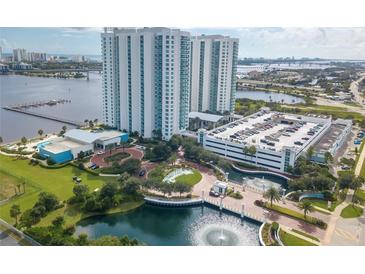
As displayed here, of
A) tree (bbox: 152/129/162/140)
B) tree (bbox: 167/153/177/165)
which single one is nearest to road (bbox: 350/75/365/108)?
tree (bbox: 152/129/162/140)

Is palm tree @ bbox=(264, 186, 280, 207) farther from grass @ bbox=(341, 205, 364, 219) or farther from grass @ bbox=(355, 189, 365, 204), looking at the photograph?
grass @ bbox=(355, 189, 365, 204)

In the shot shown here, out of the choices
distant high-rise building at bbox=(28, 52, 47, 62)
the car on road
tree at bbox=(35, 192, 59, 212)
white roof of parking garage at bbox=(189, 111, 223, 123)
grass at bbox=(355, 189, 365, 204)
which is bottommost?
the car on road

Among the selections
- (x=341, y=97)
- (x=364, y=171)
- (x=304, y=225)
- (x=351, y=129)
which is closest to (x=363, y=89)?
(x=341, y=97)

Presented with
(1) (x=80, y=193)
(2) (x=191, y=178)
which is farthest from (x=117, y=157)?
(1) (x=80, y=193)

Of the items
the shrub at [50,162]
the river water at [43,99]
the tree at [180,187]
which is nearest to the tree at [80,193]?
the tree at [180,187]

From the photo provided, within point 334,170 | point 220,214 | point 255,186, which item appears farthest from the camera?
point 334,170

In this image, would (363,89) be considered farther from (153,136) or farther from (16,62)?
(16,62)

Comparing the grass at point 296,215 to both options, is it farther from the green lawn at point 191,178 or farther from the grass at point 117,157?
the grass at point 117,157
